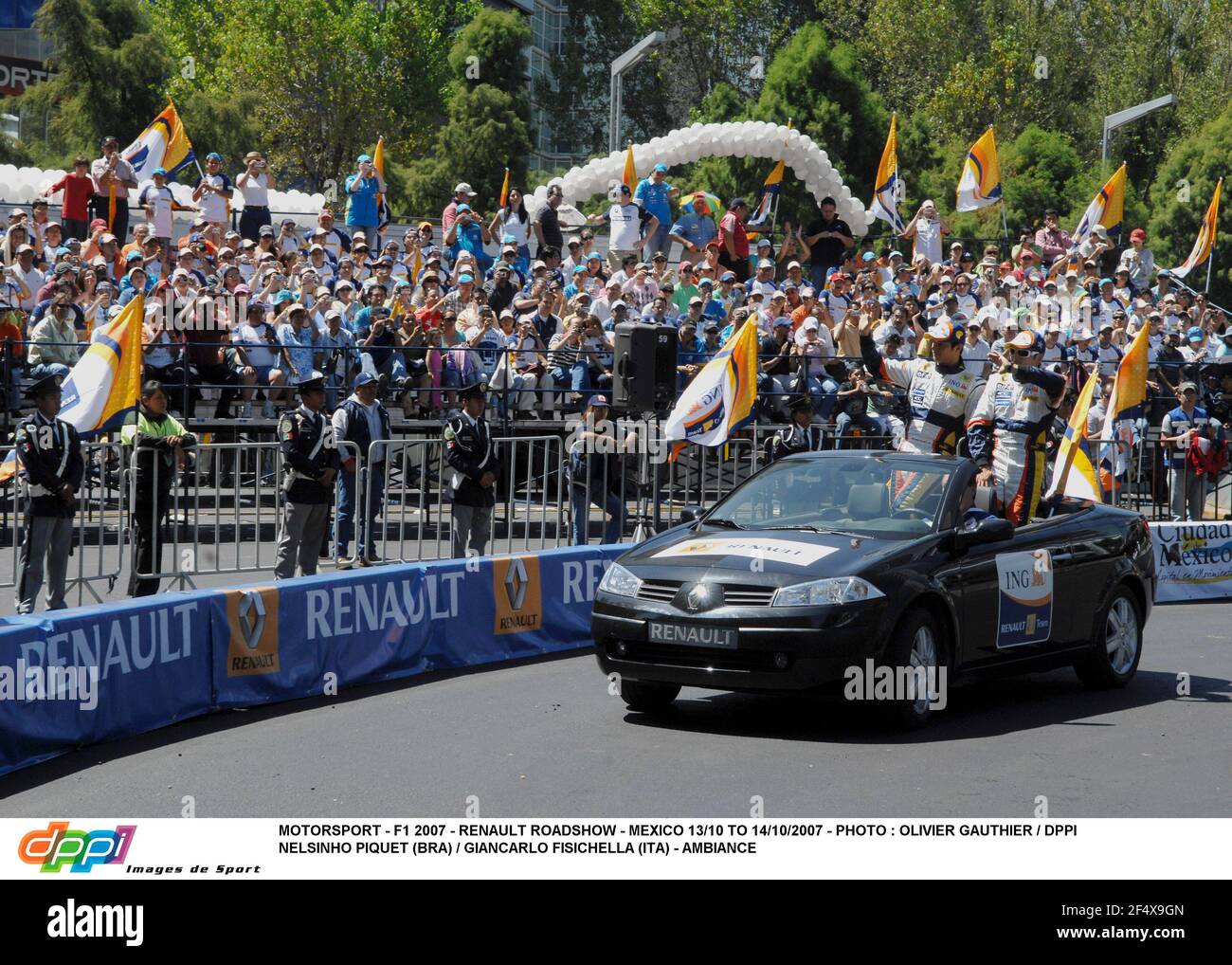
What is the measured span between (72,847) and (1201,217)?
1743 inches

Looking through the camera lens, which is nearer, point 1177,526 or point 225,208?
point 1177,526

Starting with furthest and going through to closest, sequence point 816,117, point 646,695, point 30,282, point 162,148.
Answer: point 816,117, point 162,148, point 30,282, point 646,695

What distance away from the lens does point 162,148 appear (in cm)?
2458

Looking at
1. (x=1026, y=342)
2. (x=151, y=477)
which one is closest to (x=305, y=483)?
(x=151, y=477)

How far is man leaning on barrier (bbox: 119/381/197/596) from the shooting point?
12.1 m

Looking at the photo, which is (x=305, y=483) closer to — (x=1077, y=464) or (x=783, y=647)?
(x=783, y=647)

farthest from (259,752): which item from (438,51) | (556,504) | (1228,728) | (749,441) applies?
(438,51)

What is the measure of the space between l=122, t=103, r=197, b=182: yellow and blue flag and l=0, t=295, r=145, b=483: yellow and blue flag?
13.6 m

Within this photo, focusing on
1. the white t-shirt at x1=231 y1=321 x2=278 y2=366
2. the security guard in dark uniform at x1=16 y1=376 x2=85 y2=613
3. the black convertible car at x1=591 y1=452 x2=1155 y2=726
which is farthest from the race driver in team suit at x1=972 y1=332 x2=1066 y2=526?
the white t-shirt at x1=231 y1=321 x2=278 y2=366

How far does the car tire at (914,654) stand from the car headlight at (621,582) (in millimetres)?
1443

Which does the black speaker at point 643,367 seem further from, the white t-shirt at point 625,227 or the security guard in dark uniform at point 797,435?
the white t-shirt at point 625,227

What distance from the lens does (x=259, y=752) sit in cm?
842

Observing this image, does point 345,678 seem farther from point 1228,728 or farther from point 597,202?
point 597,202

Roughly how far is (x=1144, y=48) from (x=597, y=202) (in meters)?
21.4
